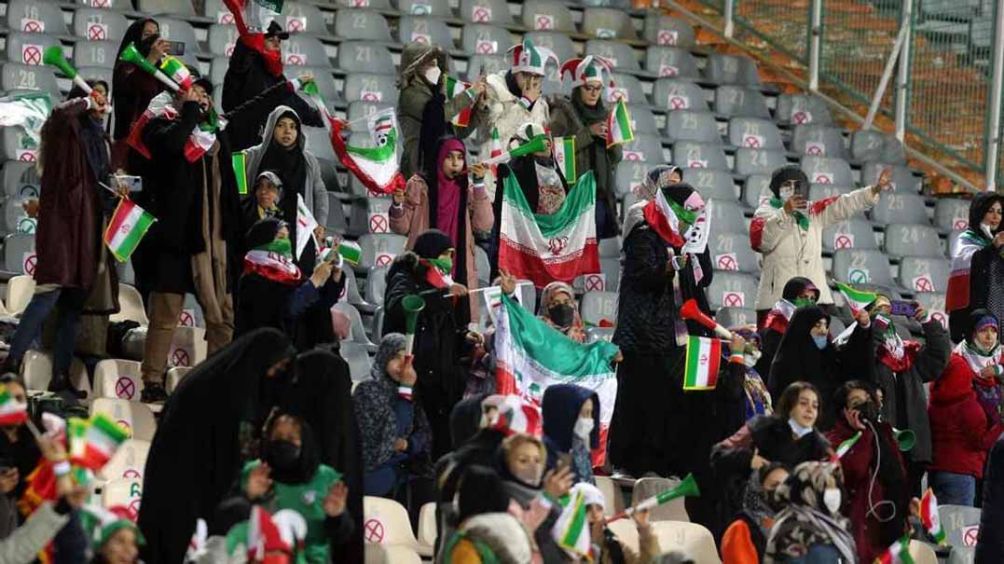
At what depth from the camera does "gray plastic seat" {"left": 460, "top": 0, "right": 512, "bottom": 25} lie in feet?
61.9

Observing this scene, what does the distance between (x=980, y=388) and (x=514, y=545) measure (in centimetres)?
489

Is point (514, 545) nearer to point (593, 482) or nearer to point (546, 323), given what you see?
point (593, 482)

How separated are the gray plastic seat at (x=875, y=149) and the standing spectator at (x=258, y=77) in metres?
5.25

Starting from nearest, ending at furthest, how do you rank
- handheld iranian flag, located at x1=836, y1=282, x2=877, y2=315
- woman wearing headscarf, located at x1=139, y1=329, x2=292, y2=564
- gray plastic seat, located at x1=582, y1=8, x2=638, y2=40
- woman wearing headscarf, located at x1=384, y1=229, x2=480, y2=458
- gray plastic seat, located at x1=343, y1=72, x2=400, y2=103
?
woman wearing headscarf, located at x1=139, y1=329, x2=292, y2=564 → woman wearing headscarf, located at x1=384, y1=229, x2=480, y2=458 → handheld iranian flag, located at x1=836, y1=282, x2=877, y2=315 → gray plastic seat, located at x1=343, y1=72, x2=400, y2=103 → gray plastic seat, located at x1=582, y1=8, x2=638, y2=40

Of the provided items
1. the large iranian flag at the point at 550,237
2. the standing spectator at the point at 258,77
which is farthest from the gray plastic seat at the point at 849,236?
the standing spectator at the point at 258,77

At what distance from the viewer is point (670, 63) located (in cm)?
1917

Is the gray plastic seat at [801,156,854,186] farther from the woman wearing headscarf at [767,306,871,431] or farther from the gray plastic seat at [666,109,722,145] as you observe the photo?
the woman wearing headscarf at [767,306,871,431]

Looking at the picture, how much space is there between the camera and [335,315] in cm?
1393

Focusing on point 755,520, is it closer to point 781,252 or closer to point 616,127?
point 781,252

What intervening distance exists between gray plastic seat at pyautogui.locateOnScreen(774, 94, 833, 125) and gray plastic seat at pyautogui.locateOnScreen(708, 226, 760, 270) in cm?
244

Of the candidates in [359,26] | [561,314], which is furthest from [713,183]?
[561,314]

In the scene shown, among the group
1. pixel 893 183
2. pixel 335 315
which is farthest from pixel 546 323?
pixel 893 183

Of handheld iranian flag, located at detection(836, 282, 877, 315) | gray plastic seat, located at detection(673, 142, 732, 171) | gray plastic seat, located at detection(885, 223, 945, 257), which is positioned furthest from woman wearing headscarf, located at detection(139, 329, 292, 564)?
gray plastic seat, located at detection(885, 223, 945, 257)

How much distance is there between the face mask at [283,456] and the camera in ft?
34.9
